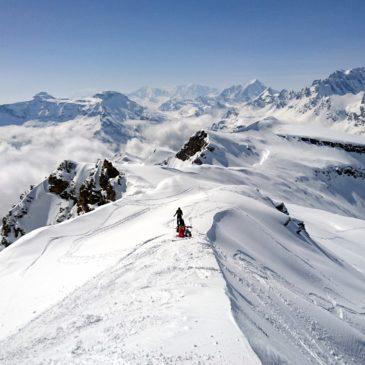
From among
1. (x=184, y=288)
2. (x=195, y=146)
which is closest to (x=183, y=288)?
(x=184, y=288)

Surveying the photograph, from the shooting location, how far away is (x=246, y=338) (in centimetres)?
1276

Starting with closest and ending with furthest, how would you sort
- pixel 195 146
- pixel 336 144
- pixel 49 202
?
pixel 49 202, pixel 195 146, pixel 336 144

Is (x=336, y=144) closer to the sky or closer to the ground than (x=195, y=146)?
closer to the ground

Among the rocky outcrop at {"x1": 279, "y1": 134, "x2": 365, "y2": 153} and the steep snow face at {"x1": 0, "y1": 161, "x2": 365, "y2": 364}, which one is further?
the rocky outcrop at {"x1": 279, "y1": 134, "x2": 365, "y2": 153}

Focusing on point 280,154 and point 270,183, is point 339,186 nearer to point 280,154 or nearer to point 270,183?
point 280,154

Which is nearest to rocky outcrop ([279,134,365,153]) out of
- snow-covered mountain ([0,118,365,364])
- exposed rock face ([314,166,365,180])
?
exposed rock face ([314,166,365,180])

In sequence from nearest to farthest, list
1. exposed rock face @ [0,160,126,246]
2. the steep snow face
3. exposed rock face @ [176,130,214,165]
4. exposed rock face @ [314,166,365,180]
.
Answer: the steep snow face, exposed rock face @ [0,160,126,246], exposed rock face @ [176,130,214,165], exposed rock face @ [314,166,365,180]

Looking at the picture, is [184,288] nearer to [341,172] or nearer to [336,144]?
[341,172]

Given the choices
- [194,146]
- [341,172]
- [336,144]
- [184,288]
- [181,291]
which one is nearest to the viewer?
[181,291]

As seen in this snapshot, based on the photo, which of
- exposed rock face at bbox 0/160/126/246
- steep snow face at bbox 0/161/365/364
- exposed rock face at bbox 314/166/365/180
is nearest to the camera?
steep snow face at bbox 0/161/365/364

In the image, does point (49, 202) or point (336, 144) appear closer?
point (49, 202)

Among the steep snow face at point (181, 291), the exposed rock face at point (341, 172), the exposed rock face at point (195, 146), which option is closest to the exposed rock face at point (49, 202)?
the exposed rock face at point (195, 146)

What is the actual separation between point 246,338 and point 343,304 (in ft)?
54.4

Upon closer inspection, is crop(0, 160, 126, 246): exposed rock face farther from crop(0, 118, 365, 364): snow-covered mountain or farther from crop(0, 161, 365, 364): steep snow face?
crop(0, 161, 365, 364): steep snow face
